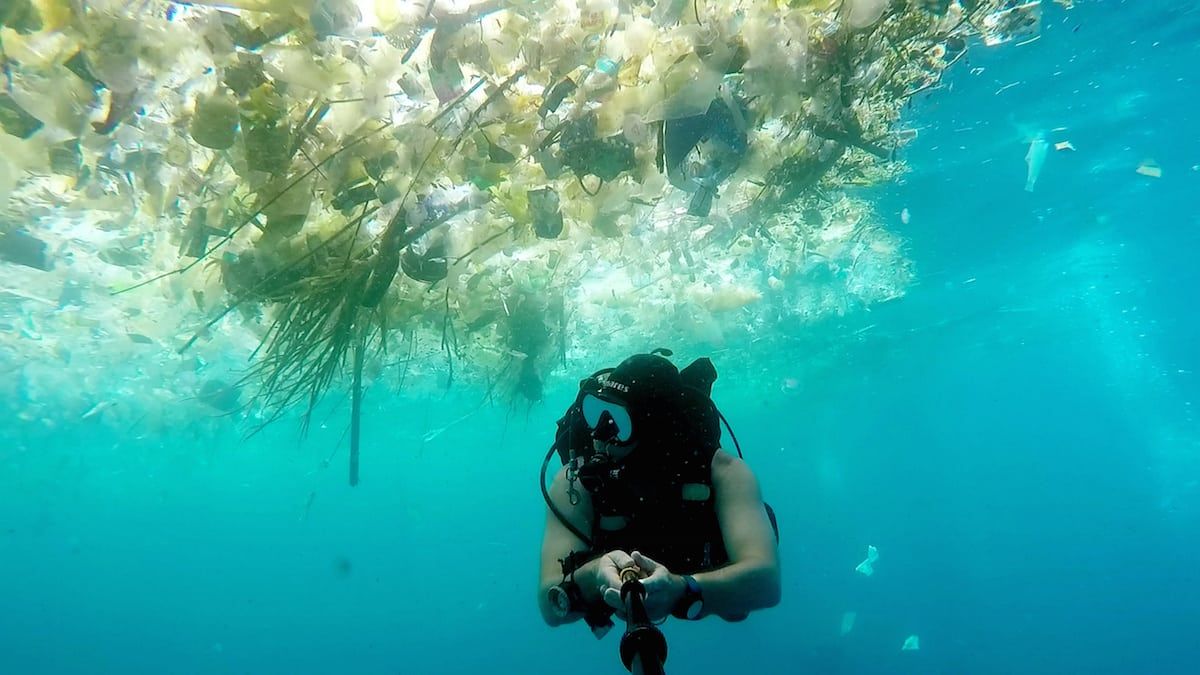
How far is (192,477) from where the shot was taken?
58.4m

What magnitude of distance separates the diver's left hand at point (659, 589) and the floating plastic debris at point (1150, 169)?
17783 mm

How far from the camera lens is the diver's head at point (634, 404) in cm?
307

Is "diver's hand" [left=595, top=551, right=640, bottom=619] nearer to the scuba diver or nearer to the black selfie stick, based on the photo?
the black selfie stick

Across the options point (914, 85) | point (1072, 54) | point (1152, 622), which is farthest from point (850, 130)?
point (1152, 622)

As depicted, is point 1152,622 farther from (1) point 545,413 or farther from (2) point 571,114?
(2) point 571,114

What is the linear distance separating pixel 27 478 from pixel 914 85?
230ft

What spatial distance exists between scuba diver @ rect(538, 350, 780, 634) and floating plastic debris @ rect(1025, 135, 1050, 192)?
12784 millimetres

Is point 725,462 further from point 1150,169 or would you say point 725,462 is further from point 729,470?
point 1150,169

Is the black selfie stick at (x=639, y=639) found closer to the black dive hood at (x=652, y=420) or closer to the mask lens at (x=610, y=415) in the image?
the black dive hood at (x=652, y=420)

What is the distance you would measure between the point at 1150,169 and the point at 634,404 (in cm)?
1768

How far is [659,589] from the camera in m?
1.97

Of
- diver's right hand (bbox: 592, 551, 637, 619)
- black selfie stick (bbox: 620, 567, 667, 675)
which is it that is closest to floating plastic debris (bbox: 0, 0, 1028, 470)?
diver's right hand (bbox: 592, 551, 637, 619)

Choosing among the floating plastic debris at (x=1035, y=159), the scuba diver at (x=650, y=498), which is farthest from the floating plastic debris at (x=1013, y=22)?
the scuba diver at (x=650, y=498)

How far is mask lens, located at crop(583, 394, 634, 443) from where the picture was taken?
→ 311 centimetres
